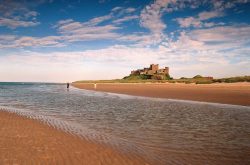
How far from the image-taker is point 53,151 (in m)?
7.67

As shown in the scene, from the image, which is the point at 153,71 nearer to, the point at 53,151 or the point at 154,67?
the point at 154,67

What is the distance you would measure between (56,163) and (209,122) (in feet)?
32.6

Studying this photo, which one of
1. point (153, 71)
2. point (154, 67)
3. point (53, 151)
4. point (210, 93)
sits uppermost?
point (154, 67)

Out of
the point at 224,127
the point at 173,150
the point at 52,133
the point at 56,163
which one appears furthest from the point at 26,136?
the point at 224,127

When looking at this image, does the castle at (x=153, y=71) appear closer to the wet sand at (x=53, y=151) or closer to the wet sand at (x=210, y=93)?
the wet sand at (x=210, y=93)

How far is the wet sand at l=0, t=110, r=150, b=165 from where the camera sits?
6.86 meters

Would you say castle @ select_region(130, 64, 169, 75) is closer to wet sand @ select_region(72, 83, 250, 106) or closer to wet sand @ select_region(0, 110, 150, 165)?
wet sand @ select_region(72, 83, 250, 106)

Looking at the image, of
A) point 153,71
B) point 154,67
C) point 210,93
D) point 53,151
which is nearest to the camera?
point 53,151

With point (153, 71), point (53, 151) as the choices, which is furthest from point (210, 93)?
point (153, 71)

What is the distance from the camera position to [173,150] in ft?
27.8

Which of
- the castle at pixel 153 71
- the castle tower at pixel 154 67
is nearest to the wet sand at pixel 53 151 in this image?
the castle at pixel 153 71

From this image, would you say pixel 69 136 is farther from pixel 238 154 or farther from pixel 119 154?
pixel 238 154

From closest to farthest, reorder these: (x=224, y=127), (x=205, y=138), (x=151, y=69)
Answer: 1. (x=205, y=138)
2. (x=224, y=127)
3. (x=151, y=69)

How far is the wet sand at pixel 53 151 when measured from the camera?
22.5 feet
